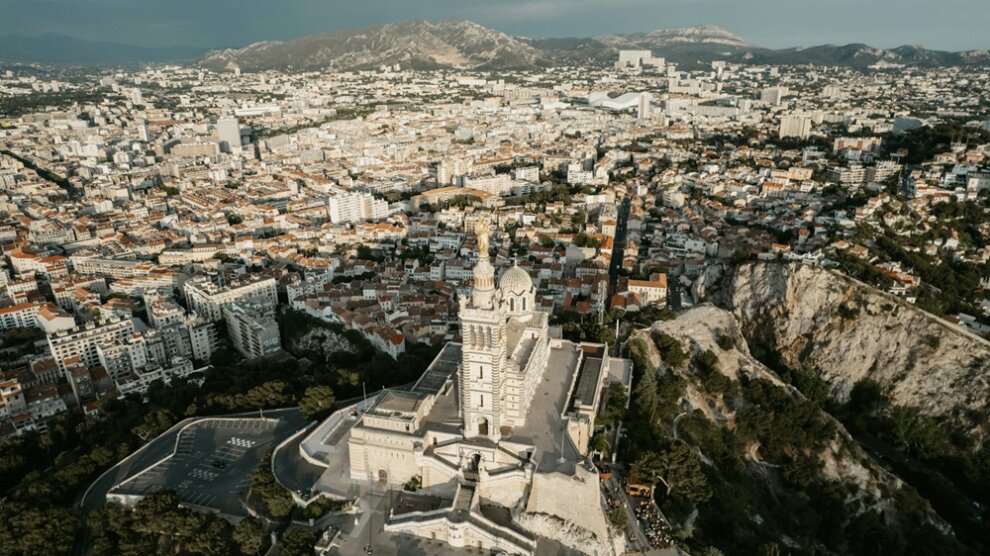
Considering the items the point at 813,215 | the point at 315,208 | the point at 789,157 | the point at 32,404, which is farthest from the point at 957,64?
the point at 32,404

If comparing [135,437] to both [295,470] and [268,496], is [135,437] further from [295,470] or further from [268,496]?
[268,496]

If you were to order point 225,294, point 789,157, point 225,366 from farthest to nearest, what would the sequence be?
point 789,157, point 225,294, point 225,366

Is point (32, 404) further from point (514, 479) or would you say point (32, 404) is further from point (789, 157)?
point (789, 157)

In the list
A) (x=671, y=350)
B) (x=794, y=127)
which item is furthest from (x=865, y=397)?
(x=794, y=127)

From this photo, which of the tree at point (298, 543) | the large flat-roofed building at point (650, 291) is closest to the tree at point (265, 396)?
the tree at point (298, 543)

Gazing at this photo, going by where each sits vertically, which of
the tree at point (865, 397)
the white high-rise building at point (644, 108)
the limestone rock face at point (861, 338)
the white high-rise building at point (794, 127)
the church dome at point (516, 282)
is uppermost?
the white high-rise building at point (644, 108)

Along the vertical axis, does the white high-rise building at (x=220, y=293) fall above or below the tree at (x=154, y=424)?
above

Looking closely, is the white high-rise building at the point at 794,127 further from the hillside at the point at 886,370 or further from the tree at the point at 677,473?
the tree at the point at 677,473
